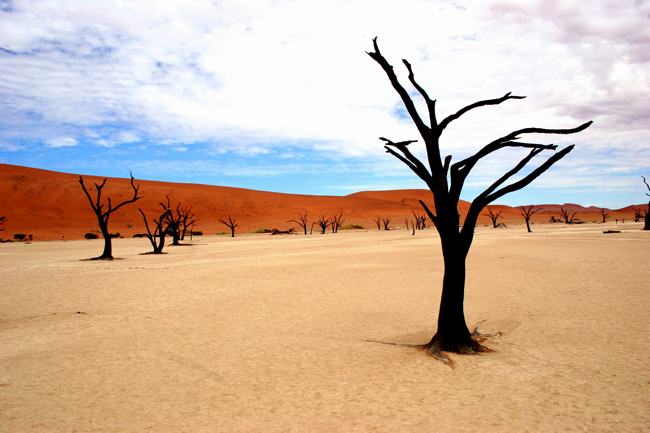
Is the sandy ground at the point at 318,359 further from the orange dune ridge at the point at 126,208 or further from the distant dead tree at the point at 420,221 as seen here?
the distant dead tree at the point at 420,221

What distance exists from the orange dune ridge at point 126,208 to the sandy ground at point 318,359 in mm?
27391

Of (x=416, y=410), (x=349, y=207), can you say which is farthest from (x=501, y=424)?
(x=349, y=207)

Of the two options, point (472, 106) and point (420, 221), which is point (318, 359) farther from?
point (420, 221)

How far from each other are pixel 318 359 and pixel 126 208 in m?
65.7

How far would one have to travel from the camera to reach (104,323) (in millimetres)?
6789

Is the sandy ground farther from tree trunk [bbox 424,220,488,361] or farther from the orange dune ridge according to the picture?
the orange dune ridge

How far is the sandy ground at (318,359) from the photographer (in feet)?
11.4

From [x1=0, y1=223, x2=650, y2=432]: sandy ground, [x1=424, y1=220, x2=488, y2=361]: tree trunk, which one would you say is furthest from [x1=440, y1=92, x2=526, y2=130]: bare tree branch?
[x1=0, y1=223, x2=650, y2=432]: sandy ground

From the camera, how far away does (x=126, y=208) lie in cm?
6291

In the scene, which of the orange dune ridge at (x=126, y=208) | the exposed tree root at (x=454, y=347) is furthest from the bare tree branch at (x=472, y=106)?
the orange dune ridge at (x=126, y=208)

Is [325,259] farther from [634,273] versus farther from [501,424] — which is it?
[501,424]

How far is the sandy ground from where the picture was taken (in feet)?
11.4

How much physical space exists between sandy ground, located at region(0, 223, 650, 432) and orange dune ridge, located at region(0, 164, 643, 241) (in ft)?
89.9

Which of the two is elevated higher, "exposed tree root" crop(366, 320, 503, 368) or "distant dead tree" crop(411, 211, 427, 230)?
"distant dead tree" crop(411, 211, 427, 230)
